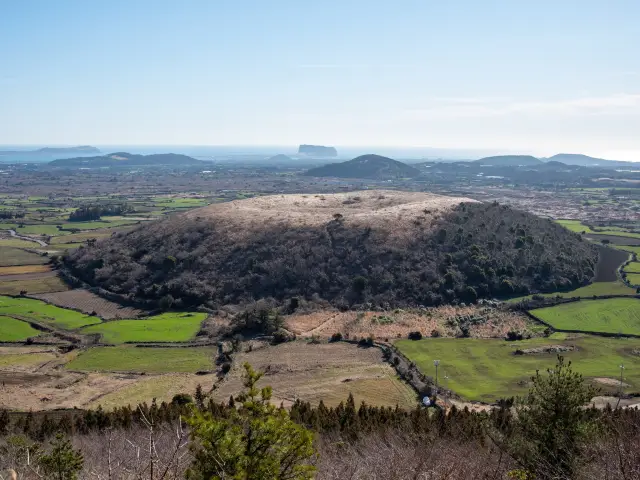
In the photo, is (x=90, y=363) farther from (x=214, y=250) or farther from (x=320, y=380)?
(x=214, y=250)

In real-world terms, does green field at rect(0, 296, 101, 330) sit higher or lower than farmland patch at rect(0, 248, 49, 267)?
lower

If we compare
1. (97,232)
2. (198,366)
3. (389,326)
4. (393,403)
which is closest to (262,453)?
(393,403)

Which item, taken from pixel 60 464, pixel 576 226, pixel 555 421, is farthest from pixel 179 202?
pixel 555 421

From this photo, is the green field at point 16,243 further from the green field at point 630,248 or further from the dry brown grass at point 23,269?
the green field at point 630,248

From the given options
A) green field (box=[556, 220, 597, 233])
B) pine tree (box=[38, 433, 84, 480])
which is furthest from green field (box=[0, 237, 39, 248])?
green field (box=[556, 220, 597, 233])

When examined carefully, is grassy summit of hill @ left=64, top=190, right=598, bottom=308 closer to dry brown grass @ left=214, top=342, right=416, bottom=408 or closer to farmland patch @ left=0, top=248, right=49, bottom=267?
farmland patch @ left=0, top=248, right=49, bottom=267

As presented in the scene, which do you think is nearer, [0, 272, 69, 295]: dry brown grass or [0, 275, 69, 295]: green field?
[0, 275, 69, 295]: green field
